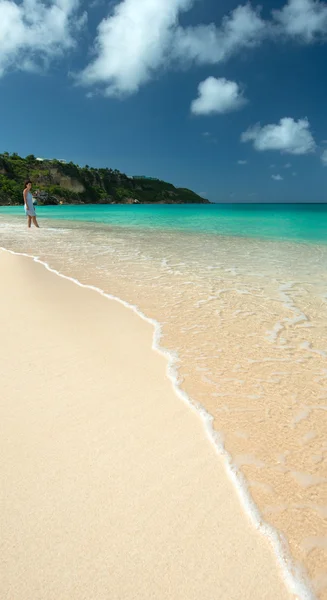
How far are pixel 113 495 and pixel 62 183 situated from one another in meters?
136

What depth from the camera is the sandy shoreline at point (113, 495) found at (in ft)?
5.07

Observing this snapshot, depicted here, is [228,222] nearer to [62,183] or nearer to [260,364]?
[260,364]

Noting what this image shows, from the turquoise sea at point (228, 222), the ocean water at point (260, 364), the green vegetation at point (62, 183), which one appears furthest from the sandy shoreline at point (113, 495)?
the green vegetation at point (62, 183)

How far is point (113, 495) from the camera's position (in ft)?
6.47

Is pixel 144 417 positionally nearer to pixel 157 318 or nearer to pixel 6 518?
pixel 6 518

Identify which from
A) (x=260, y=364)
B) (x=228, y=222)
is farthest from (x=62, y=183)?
(x=260, y=364)

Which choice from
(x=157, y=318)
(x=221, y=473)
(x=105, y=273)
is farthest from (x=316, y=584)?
(x=105, y=273)

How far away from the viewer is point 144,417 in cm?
272

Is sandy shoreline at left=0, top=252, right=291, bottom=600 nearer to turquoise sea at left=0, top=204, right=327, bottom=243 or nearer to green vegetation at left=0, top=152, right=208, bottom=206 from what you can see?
turquoise sea at left=0, top=204, right=327, bottom=243

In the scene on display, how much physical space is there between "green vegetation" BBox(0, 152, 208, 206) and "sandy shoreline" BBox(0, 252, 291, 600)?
95.4 metres

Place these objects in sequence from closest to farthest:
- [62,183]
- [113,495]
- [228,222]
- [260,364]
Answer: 1. [113,495]
2. [260,364]
3. [228,222]
4. [62,183]

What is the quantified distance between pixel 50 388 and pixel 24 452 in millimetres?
824

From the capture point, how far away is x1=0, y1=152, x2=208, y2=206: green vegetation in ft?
310

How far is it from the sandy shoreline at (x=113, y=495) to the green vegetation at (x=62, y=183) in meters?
95.4
